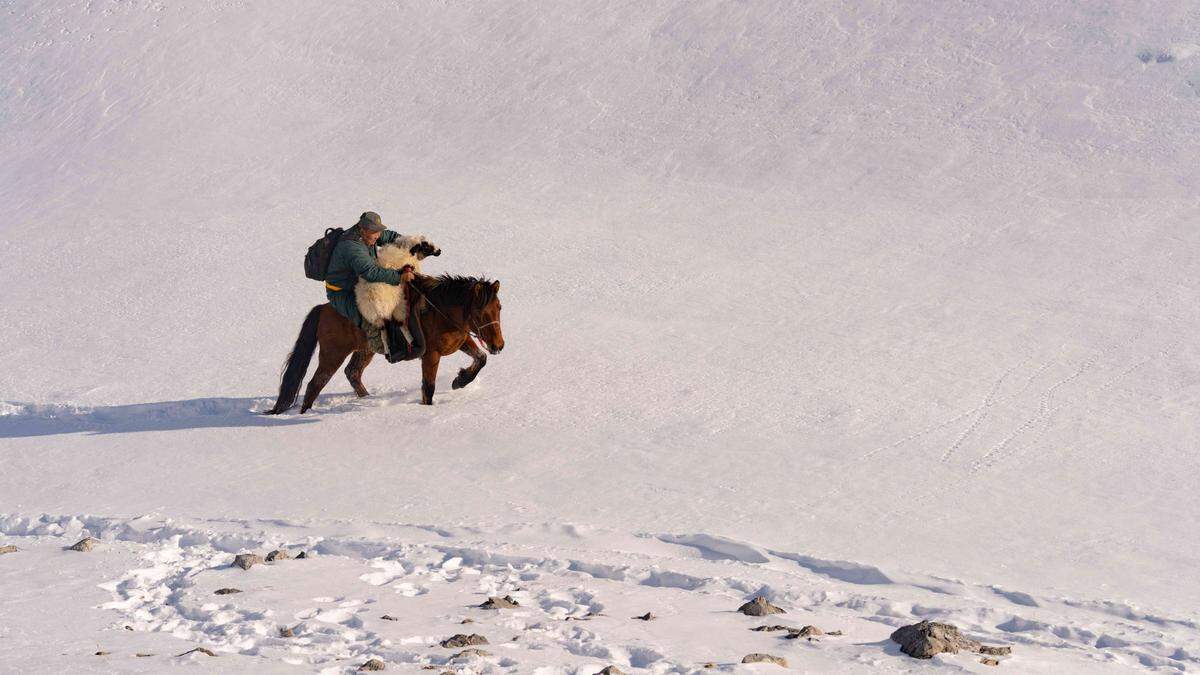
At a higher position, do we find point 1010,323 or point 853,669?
point 1010,323

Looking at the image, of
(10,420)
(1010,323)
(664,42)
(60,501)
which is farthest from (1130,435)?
(664,42)

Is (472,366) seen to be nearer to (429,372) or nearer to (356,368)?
(429,372)

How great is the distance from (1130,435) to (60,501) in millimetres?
7003

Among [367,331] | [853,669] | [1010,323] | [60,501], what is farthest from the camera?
[1010,323]

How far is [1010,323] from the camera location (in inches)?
426

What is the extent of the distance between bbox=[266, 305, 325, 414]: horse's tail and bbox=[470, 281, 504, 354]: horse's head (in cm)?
137

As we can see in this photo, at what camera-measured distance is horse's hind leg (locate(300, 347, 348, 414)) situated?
9461 millimetres

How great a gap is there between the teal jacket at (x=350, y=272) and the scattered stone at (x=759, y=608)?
4265mm

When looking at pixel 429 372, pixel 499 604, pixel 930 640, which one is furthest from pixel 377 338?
pixel 930 640

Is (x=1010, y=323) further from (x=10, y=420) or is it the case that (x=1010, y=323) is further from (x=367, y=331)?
(x=10, y=420)

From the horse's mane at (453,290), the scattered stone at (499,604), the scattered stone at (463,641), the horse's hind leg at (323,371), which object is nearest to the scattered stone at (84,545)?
the scattered stone at (499,604)

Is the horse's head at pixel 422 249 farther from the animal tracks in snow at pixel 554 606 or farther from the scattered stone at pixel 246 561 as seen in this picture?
the scattered stone at pixel 246 561

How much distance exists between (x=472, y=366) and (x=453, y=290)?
830 mm

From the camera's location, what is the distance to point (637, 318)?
37.2ft
